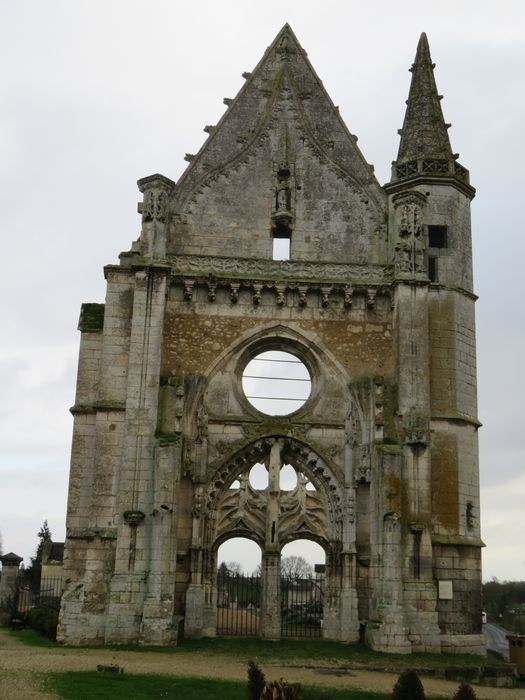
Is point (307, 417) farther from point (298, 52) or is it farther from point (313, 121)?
point (298, 52)

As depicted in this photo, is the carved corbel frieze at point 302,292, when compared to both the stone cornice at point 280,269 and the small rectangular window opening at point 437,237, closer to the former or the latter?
the stone cornice at point 280,269

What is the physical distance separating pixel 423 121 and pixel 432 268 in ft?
14.2

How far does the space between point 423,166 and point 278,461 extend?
842 cm

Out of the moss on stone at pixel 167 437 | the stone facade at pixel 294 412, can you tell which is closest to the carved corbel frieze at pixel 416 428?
the stone facade at pixel 294 412

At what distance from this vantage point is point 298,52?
2394cm

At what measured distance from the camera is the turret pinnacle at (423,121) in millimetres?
22672

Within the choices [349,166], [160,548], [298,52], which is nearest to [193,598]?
[160,548]

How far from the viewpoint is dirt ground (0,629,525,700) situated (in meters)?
13.4

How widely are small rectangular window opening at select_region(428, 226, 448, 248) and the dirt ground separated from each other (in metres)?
10.7

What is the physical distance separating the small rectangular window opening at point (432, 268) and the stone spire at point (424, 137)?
2.17 metres

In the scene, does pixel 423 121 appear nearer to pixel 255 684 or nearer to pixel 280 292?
pixel 280 292

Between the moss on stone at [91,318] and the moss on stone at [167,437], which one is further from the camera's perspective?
the moss on stone at [91,318]

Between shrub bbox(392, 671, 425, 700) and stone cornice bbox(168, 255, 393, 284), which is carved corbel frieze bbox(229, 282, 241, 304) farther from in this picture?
shrub bbox(392, 671, 425, 700)

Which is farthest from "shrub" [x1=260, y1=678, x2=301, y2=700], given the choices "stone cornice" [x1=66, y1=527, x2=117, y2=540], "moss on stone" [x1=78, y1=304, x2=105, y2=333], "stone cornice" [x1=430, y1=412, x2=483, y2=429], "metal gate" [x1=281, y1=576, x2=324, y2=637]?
"moss on stone" [x1=78, y1=304, x2=105, y2=333]
